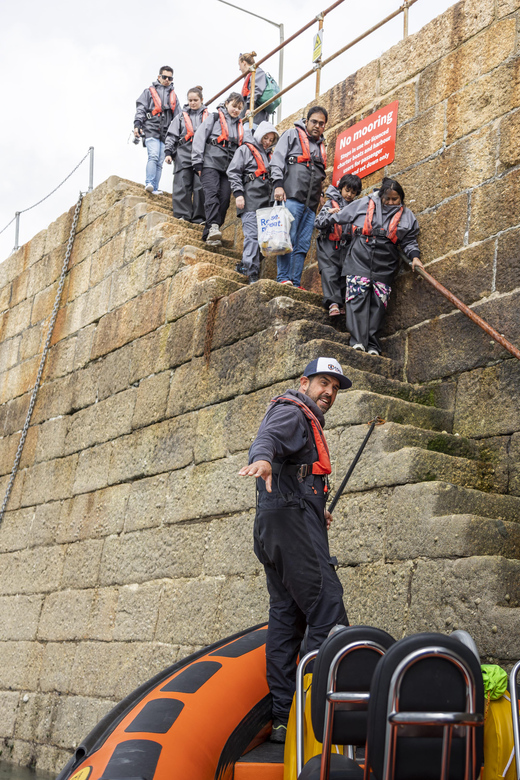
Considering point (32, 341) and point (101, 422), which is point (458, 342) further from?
point (32, 341)

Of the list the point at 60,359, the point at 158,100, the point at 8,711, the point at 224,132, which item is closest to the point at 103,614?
the point at 8,711

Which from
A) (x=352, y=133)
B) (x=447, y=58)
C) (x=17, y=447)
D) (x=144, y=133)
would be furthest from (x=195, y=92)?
(x=17, y=447)

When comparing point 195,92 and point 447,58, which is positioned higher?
point 195,92

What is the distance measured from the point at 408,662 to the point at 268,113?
25.5ft

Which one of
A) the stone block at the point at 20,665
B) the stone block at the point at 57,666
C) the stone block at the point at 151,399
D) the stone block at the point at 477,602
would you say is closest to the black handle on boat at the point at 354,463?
the stone block at the point at 477,602

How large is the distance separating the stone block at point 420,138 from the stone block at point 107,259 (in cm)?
298

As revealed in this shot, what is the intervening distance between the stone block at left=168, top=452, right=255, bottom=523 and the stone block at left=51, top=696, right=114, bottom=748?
155cm

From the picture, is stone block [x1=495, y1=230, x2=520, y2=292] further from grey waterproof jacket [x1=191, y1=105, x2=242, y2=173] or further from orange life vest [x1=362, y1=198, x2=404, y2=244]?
grey waterproof jacket [x1=191, y1=105, x2=242, y2=173]

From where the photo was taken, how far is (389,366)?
5410mm

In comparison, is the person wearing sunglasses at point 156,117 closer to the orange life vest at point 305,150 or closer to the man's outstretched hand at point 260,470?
the orange life vest at point 305,150

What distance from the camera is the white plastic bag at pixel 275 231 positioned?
19.9 ft

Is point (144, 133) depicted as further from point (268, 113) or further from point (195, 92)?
point (268, 113)

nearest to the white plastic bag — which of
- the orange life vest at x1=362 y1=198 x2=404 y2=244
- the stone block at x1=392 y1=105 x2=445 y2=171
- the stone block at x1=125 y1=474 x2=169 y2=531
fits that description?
the orange life vest at x1=362 y1=198 x2=404 y2=244

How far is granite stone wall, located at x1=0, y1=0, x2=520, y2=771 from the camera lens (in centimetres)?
411
